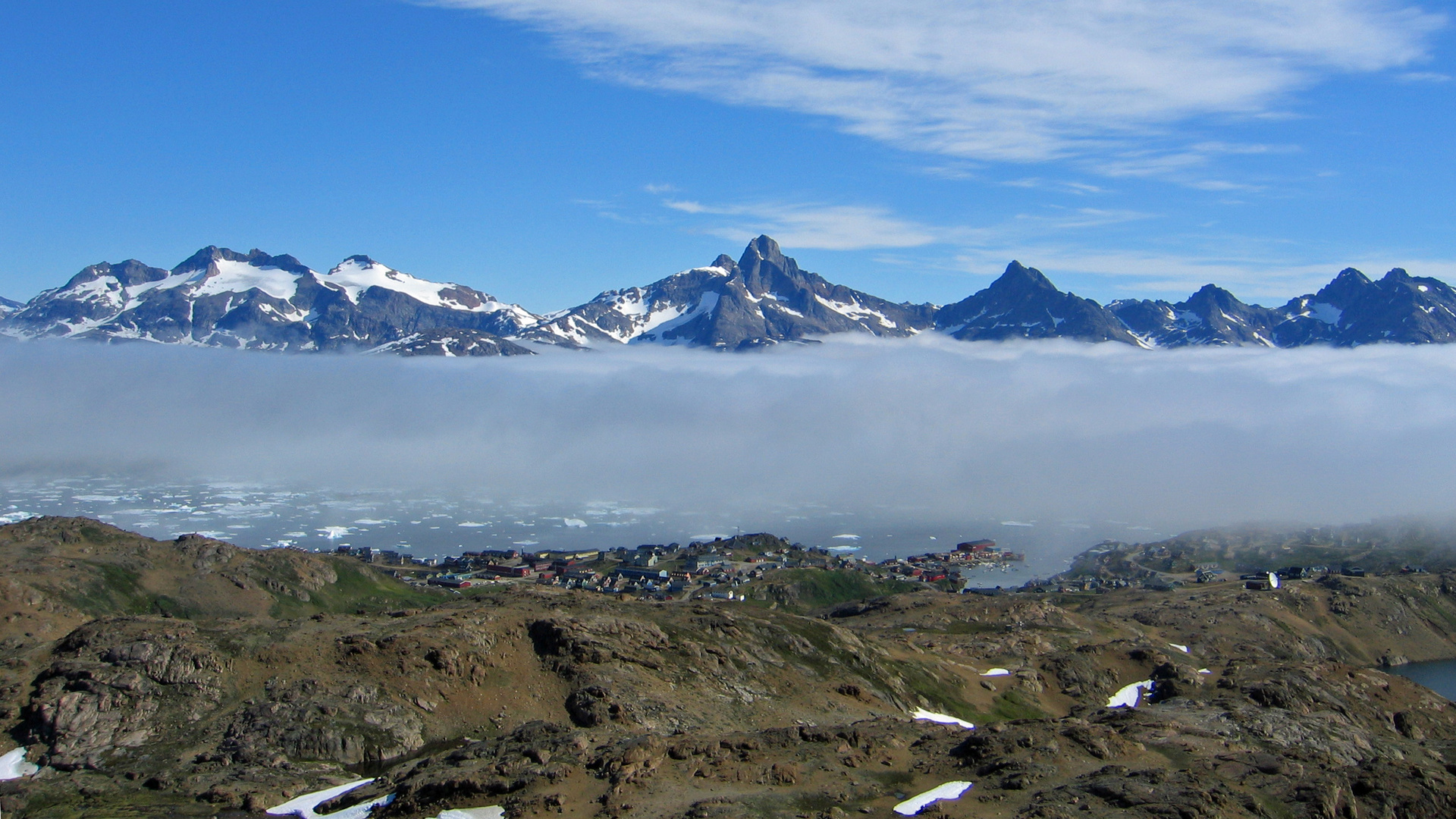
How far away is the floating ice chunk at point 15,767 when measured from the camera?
6750 centimetres

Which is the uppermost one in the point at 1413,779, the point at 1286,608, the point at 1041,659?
the point at 1413,779

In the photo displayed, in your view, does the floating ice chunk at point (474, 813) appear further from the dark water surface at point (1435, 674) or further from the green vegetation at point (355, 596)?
the dark water surface at point (1435, 674)

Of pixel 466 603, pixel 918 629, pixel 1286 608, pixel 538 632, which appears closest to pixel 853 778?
pixel 538 632

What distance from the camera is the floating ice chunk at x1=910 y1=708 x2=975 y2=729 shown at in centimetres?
9559

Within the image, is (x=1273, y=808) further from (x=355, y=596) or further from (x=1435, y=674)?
(x=1435, y=674)

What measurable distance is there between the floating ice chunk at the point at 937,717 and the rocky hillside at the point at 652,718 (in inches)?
64.7

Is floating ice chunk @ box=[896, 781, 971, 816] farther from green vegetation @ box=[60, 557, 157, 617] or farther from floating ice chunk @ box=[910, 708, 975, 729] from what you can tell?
green vegetation @ box=[60, 557, 157, 617]

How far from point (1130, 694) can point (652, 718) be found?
62.0 metres

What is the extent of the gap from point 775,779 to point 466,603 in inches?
2266

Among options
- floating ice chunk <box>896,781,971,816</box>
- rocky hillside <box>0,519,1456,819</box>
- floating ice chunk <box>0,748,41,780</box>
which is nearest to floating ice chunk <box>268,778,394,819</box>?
rocky hillside <box>0,519,1456,819</box>

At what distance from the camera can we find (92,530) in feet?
516

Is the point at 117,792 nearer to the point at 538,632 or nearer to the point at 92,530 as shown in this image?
the point at 538,632

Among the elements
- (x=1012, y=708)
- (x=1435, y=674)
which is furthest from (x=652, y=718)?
(x=1435, y=674)

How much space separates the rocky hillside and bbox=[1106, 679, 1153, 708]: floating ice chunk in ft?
4.37
